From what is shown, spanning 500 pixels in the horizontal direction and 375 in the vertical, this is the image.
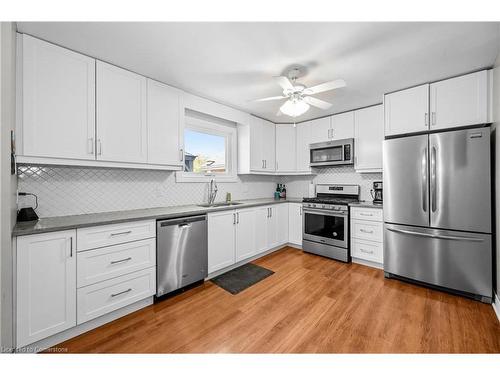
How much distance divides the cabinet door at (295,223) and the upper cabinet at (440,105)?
5.81 ft


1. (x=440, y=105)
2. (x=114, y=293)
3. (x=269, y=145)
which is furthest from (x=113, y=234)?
(x=440, y=105)

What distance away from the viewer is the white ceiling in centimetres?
160

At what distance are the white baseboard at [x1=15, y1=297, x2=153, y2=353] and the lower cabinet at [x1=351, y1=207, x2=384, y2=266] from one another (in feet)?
9.11

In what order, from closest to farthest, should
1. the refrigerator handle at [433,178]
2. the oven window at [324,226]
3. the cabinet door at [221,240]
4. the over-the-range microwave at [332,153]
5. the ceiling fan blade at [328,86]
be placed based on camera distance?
the ceiling fan blade at [328,86], the refrigerator handle at [433,178], the cabinet door at [221,240], the oven window at [324,226], the over-the-range microwave at [332,153]

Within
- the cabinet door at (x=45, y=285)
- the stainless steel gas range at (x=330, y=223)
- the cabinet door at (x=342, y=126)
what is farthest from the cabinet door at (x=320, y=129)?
the cabinet door at (x=45, y=285)

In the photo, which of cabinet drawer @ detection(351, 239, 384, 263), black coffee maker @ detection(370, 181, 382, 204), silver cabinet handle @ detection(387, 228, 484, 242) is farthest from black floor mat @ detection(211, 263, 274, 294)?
black coffee maker @ detection(370, 181, 382, 204)

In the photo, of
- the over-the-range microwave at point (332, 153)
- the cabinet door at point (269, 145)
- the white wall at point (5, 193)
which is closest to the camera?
the white wall at point (5, 193)

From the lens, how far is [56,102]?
1799 mm

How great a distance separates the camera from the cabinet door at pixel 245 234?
3023 millimetres

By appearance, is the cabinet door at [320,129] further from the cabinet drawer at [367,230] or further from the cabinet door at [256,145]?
the cabinet drawer at [367,230]

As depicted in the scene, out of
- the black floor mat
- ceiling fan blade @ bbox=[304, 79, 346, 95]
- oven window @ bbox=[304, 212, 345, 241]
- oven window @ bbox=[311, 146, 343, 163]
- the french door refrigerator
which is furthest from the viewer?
oven window @ bbox=[311, 146, 343, 163]

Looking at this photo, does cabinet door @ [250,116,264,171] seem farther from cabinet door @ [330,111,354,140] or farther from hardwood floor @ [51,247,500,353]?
hardwood floor @ [51,247,500,353]

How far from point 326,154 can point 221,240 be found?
90.3 inches

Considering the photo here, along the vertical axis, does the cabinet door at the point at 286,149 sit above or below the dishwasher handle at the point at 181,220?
above
